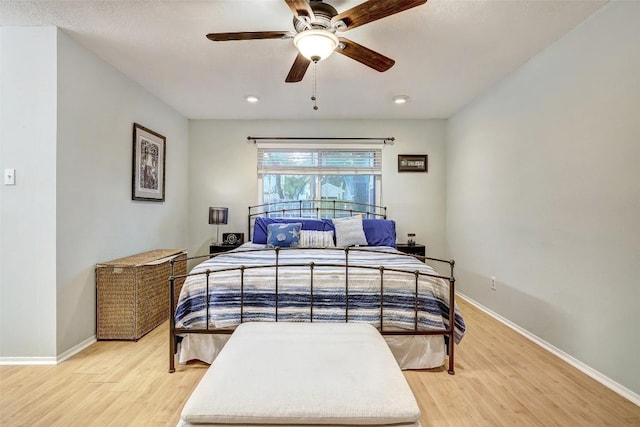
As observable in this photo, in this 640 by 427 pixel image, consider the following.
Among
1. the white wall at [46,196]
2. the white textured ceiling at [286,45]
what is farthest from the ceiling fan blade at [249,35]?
the white wall at [46,196]

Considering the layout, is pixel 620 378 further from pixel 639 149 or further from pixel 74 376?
pixel 74 376

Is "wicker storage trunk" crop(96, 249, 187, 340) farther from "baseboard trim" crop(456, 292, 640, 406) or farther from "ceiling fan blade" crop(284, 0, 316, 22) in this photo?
"baseboard trim" crop(456, 292, 640, 406)

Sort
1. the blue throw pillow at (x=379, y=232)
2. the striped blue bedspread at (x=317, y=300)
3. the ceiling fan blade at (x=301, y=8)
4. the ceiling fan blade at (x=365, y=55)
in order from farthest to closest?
the blue throw pillow at (x=379, y=232), the striped blue bedspread at (x=317, y=300), the ceiling fan blade at (x=365, y=55), the ceiling fan blade at (x=301, y=8)

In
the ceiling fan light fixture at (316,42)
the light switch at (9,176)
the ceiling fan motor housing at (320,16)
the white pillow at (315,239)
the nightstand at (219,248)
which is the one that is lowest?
the nightstand at (219,248)

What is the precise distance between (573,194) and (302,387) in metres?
2.36

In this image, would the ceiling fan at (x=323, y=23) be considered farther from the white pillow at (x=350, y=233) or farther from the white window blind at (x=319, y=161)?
the white window blind at (x=319, y=161)

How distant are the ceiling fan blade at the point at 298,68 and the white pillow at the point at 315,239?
5.78ft

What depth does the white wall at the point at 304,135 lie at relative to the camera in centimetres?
456

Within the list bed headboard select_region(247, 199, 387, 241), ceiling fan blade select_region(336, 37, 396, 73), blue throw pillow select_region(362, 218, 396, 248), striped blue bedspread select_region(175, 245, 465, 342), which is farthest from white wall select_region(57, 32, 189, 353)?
blue throw pillow select_region(362, 218, 396, 248)

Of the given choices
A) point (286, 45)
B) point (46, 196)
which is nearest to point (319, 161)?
point (286, 45)

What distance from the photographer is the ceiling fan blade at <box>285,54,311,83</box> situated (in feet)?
7.22

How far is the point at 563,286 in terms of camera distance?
2385 mm

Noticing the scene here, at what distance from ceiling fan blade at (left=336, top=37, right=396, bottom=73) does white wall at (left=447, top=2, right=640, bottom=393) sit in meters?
1.38

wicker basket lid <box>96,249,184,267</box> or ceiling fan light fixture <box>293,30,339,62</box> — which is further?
wicker basket lid <box>96,249,184,267</box>
